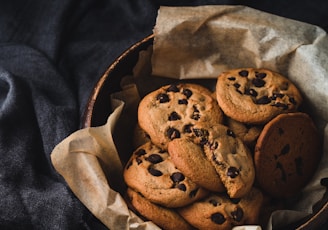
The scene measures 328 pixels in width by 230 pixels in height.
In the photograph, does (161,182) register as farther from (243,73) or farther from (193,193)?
(243,73)

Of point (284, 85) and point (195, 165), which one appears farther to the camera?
point (284, 85)

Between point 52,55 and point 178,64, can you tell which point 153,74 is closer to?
point 178,64

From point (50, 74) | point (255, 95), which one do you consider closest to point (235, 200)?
point (255, 95)

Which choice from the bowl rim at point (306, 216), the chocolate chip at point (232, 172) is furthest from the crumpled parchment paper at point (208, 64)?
the chocolate chip at point (232, 172)

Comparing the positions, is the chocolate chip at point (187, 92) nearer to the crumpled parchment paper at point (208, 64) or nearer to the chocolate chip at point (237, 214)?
the crumpled parchment paper at point (208, 64)

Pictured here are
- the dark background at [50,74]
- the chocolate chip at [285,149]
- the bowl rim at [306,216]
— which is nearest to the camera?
the bowl rim at [306,216]

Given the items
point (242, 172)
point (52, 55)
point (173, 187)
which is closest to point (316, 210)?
point (242, 172)
